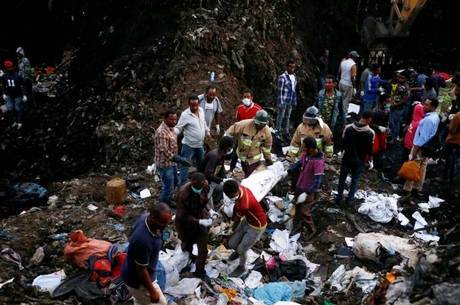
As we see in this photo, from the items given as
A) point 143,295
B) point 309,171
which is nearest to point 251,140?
point 309,171

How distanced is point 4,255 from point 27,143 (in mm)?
5432

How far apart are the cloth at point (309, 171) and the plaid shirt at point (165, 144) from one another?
1.83 meters

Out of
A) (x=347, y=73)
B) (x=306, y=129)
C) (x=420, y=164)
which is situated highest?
(x=347, y=73)

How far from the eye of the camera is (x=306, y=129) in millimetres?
7125

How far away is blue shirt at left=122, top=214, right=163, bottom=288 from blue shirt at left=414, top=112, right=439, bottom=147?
5.37 m

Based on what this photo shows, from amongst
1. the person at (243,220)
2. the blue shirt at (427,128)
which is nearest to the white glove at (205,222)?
the person at (243,220)

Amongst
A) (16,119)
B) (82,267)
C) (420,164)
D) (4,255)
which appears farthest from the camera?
(16,119)

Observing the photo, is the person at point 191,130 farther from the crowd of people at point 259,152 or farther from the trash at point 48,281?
the trash at point 48,281

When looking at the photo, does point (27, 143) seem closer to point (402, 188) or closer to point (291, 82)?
point (291, 82)

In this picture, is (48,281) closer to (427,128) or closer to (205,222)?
(205,222)

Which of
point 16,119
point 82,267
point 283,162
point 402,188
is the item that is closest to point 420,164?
point 402,188

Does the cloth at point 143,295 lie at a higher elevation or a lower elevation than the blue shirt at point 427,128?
lower

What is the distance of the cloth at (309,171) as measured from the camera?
257 inches

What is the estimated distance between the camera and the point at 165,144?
670 centimetres
